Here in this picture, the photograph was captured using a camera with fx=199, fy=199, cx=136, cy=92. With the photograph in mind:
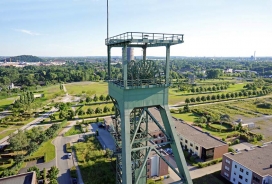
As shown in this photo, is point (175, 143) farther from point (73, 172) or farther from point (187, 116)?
point (187, 116)

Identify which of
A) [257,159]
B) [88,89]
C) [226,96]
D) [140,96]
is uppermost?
[140,96]

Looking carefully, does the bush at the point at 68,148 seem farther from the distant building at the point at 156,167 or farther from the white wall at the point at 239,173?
the white wall at the point at 239,173

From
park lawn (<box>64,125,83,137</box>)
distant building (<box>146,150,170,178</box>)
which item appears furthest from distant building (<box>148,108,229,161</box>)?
park lawn (<box>64,125,83,137</box>)

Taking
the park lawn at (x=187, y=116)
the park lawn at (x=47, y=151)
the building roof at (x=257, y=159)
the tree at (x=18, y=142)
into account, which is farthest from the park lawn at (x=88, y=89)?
the building roof at (x=257, y=159)

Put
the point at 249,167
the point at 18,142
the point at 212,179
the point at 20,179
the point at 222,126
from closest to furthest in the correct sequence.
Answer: the point at 20,179 → the point at 249,167 → the point at 212,179 → the point at 18,142 → the point at 222,126

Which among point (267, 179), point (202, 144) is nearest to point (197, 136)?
point (202, 144)

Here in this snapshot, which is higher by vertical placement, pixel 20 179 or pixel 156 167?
pixel 20 179
